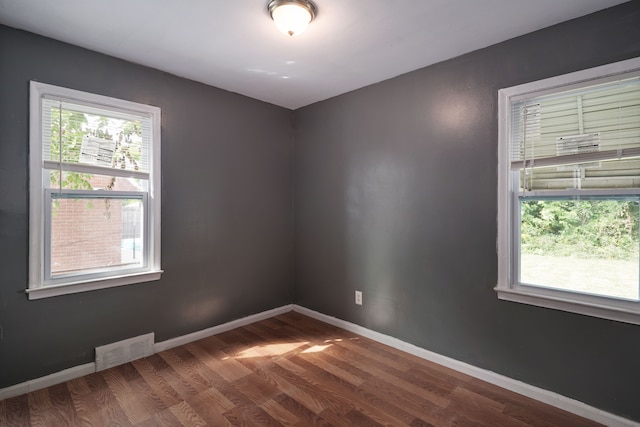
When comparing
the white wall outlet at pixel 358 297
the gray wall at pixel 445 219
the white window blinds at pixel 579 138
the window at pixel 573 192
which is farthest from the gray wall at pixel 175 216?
the white window blinds at pixel 579 138

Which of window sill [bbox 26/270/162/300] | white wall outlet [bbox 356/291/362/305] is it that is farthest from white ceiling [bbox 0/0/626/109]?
white wall outlet [bbox 356/291/362/305]

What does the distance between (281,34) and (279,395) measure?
8.03ft

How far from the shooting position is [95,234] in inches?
98.0

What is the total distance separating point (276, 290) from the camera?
3.69 meters

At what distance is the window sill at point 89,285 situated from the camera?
7.22ft

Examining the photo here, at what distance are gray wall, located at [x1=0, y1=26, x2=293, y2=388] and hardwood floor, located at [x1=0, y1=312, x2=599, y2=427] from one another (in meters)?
0.31

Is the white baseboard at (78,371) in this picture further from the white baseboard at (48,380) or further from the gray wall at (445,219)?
the gray wall at (445,219)

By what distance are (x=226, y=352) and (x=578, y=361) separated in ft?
8.37

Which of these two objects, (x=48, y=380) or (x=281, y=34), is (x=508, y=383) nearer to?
(x=281, y=34)

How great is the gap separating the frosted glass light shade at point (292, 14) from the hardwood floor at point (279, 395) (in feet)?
7.75

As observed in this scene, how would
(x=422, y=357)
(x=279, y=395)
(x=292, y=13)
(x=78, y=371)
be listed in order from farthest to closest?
(x=422, y=357) → (x=78, y=371) → (x=279, y=395) → (x=292, y=13)

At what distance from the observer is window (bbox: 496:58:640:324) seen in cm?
188

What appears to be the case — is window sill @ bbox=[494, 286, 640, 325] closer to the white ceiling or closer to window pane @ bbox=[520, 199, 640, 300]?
window pane @ bbox=[520, 199, 640, 300]

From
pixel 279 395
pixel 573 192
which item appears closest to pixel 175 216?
pixel 279 395
